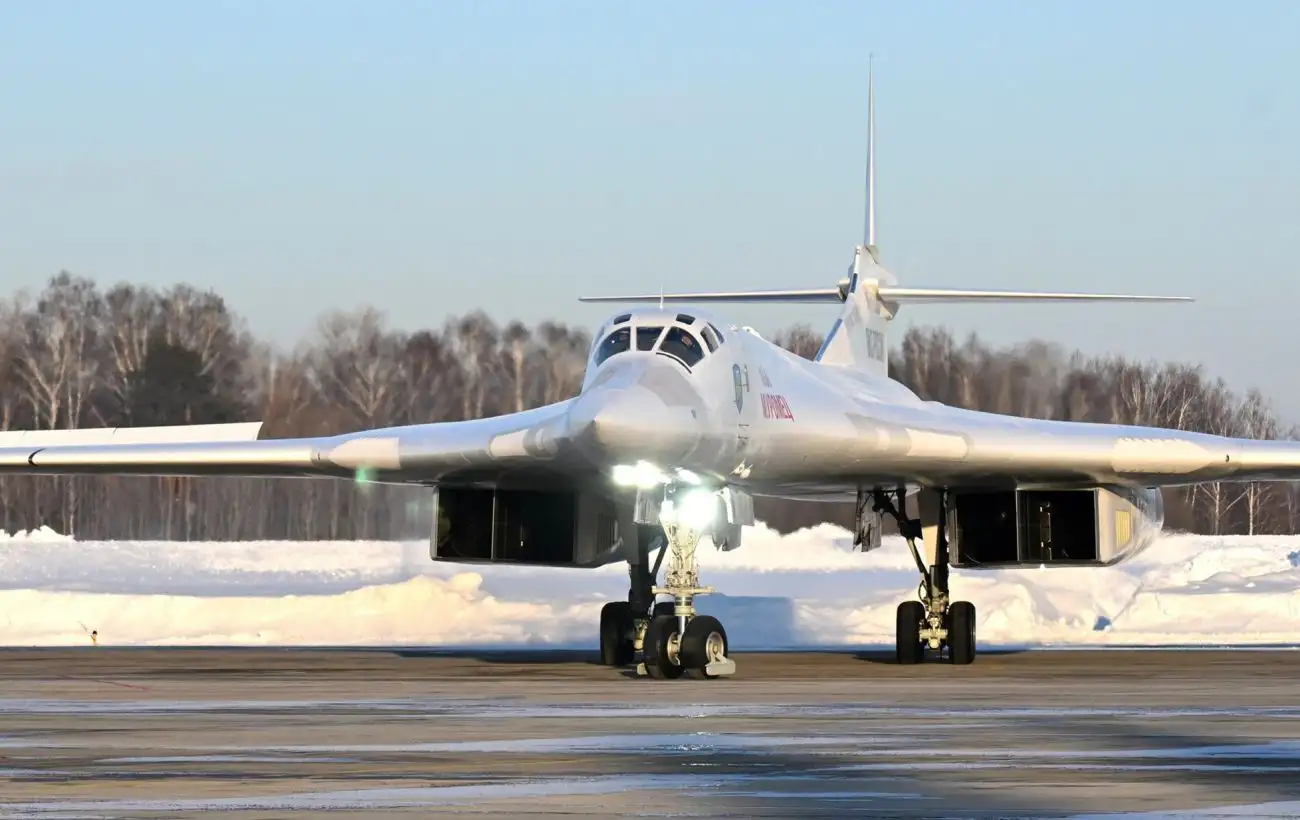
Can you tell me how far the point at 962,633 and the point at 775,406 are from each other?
3928 millimetres

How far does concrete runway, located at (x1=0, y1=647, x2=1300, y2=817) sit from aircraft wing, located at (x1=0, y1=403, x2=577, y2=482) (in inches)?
Answer: 71.2

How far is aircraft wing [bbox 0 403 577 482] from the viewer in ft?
56.1

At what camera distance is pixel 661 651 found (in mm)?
15742

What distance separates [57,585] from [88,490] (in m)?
20.5

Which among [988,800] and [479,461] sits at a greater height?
[479,461]

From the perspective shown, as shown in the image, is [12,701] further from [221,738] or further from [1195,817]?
[1195,817]

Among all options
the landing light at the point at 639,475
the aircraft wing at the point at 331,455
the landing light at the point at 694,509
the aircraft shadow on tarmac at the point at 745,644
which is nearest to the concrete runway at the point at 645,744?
the landing light at the point at 694,509

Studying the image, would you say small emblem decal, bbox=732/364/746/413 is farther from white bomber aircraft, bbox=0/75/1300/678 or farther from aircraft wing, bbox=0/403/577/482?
aircraft wing, bbox=0/403/577/482

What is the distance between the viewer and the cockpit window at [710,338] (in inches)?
625

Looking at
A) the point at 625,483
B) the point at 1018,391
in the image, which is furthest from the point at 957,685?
the point at 1018,391

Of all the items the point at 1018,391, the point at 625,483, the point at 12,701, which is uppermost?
the point at 1018,391

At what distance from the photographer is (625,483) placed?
1578 centimetres

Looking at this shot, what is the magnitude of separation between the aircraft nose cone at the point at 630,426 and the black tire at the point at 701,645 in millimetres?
1384

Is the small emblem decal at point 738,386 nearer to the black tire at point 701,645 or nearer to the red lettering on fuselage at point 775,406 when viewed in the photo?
the red lettering on fuselage at point 775,406
